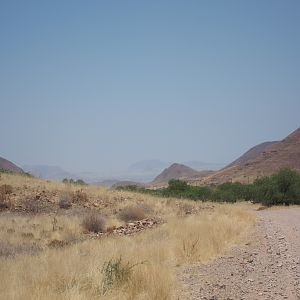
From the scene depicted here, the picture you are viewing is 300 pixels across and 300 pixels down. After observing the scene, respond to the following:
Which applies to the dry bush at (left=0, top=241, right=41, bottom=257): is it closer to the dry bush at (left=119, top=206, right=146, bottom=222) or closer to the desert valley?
the desert valley

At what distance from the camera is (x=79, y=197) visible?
3106 cm

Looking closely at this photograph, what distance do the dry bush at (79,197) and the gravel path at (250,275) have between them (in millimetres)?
16295

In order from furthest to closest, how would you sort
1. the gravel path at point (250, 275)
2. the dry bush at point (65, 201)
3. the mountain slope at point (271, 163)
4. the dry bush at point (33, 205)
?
the mountain slope at point (271, 163) < the dry bush at point (65, 201) < the dry bush at point (33, 205) < the gravel path at point (250, 275)

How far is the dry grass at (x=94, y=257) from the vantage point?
8680 mm

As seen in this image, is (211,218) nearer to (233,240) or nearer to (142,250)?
(233,240)

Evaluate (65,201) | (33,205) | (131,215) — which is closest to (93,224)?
(131,215)

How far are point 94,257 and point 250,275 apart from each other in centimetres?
357

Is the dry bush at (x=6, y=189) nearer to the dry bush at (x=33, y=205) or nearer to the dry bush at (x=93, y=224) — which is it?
the dry bush at (x=33, y=205)

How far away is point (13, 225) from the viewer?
70.5 ft

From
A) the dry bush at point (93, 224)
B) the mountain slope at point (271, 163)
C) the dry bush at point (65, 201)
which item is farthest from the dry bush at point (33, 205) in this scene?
the mountain slope at point (271, 163)

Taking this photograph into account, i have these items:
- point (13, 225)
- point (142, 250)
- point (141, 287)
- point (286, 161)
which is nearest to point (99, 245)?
point (142, 250)

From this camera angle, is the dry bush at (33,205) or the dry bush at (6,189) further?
the dry bush at (6,189)

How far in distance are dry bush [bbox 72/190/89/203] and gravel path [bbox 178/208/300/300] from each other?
16295mm

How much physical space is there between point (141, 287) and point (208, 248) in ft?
17.9
